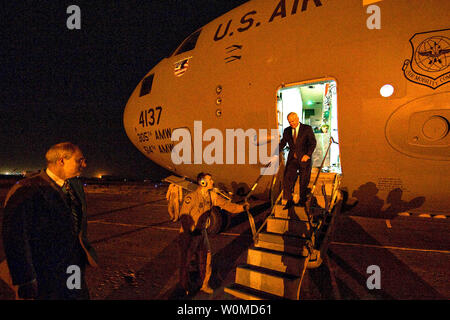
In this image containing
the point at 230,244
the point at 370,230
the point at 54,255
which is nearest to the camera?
the point at 54,255

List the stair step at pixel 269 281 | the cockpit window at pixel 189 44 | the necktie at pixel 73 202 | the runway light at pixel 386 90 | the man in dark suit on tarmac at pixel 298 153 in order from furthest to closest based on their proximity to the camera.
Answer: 1. the cockpit window at pixel 189 44
2. the man in dark suit on tarmac at pixel 298 153
3. the runway light at pixel 386 90
4. the stair step at pixel 269 281
5. the necktie at pixel 73 202

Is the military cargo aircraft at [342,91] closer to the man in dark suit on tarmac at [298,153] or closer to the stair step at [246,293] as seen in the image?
the man in dark suit on tarmac at [298,153]

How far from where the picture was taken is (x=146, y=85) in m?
8.27

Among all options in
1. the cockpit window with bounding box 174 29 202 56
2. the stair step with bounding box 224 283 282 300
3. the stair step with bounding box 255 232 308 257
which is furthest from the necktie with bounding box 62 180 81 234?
the cockpit window with bounding box 174 29 202 56

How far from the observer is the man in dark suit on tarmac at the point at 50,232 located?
178 centimetres

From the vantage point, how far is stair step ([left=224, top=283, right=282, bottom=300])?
3.54 meters

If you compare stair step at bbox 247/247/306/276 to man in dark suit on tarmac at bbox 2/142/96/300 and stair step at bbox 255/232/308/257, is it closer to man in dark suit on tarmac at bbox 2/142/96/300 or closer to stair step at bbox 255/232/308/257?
stair step at bbox 255/232/308/257

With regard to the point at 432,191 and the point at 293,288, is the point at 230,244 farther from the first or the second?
the point at 432,191

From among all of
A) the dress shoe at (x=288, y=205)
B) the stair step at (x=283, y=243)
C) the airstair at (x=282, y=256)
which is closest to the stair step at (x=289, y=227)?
the airstair at (x=282, y=256)

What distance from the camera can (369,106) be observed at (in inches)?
174

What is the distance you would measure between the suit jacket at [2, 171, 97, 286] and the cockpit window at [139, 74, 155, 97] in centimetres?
664

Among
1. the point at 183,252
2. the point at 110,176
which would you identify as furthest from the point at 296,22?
the point at 110,176

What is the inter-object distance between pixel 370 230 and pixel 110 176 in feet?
111

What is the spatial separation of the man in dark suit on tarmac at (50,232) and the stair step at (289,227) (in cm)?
320
